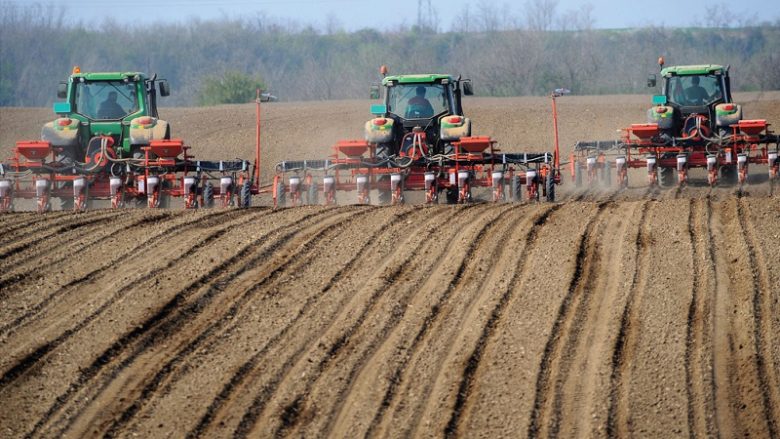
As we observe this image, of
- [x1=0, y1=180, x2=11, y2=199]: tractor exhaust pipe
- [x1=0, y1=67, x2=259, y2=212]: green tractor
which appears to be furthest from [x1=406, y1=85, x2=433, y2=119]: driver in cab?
[x1=0, y1=180, x2=11, y2=199]: tractor exhaust pipe

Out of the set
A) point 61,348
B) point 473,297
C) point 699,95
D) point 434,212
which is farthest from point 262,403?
point 699,95

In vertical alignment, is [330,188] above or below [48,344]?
above

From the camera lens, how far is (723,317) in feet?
28.5

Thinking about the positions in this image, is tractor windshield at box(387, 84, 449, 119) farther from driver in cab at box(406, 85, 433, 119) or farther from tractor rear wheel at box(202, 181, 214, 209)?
tractor rear wheel at box(202, 181, 214, 209)

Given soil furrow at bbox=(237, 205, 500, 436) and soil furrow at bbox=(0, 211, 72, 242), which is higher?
soil furrow at bbox=(0, 211, 72, 242)

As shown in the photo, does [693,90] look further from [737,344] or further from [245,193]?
A: [737,344]

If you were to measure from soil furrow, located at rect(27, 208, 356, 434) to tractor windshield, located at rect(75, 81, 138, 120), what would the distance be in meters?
6.86

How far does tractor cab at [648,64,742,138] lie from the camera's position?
788 inches

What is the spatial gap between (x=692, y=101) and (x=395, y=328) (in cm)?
1351

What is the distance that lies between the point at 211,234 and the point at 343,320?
9.53 ft

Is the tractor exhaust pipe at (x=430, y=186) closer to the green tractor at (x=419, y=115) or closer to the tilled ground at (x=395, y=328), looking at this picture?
the green tractor at (x=419, y=115)

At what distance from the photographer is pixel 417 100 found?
18.0 meters

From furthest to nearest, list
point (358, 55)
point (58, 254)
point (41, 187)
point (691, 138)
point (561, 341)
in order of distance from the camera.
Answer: point (358, 55) < point (691, 138) < point (41, 187) < point (58, 254) < point (561, 341)

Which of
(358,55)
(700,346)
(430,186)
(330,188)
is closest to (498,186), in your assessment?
(430,186)
